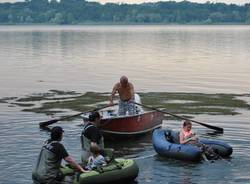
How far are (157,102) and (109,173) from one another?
1727cm

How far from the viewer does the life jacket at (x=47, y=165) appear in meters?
16.5

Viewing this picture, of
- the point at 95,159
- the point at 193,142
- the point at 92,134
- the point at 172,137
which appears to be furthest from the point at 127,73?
the point at 95,159

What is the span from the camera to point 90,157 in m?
17.6

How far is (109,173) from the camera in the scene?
55.8 ft

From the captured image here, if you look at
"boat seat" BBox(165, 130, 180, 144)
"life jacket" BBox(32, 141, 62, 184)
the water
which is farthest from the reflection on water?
"life jacket" BBox(32, 141, 62, 184)

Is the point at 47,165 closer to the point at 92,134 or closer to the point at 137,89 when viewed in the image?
the point at 92,134

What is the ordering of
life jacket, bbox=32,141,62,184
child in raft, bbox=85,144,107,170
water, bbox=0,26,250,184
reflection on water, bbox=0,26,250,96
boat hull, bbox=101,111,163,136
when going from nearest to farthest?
life jacket, bbox=32,141,62,184 → child in raft, bbox=85,144,107,170 → water, bbox=0,26,250,184 → boat hull, bbox=101,111,163,136 → reflection on water, bbox=0,26,250,96

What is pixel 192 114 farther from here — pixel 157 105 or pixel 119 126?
pixel 119 126

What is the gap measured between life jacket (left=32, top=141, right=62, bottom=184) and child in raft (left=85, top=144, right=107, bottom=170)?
1039 mm

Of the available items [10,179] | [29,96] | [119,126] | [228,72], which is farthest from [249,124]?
[228,72]

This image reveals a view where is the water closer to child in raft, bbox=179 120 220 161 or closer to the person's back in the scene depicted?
child in raft, bbox=179 120 220 161

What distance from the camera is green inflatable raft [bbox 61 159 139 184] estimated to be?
1661 cm

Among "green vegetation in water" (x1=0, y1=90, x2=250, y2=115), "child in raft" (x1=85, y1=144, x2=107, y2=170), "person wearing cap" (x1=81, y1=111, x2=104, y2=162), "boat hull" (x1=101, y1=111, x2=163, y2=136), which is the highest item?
"person wearing cap" (x1=81, y1=111, x2=104, y2=162)

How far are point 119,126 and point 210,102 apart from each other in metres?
11.5
